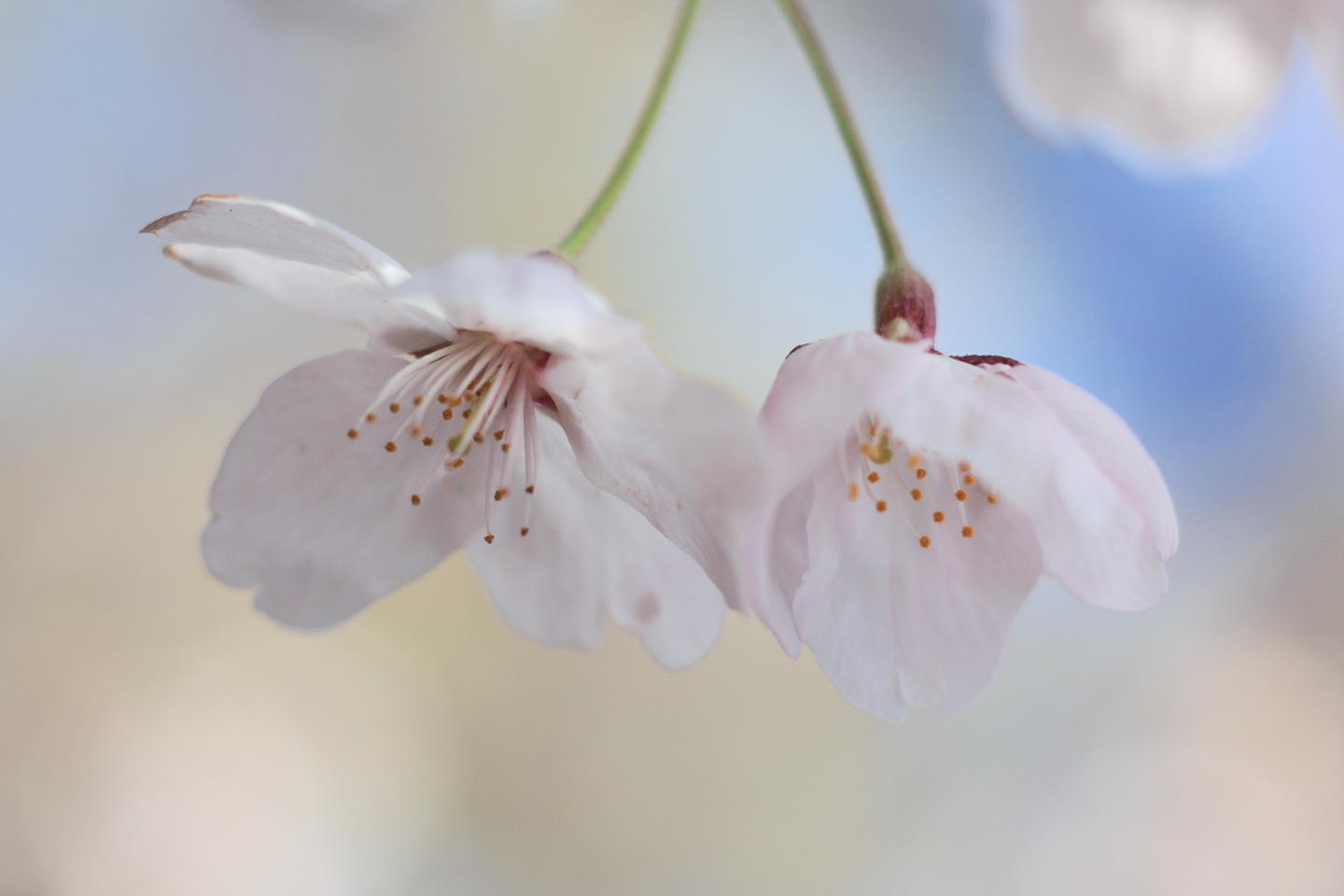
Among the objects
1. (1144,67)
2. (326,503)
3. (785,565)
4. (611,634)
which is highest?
(1144,67)

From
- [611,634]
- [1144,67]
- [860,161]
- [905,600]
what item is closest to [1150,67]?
[1144,67]

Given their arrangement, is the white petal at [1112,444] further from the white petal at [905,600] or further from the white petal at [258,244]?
the white petal at [258,244]

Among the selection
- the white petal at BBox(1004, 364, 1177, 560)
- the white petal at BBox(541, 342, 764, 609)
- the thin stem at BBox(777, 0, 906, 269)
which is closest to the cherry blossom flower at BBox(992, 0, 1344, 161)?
the thin stem at BBox(777, 0, 906, 269)

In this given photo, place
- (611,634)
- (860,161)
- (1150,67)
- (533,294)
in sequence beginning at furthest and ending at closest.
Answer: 1. (611,634)
2. (1150,67)
3. (860,161)
4. (533,294)

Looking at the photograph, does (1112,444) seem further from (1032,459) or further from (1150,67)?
(1150,67)

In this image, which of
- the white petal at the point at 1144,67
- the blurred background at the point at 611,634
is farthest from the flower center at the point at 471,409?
the blurred background at the point at 611,634

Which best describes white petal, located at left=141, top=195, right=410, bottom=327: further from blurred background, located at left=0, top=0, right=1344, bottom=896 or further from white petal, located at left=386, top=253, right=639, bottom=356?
blurred background, located at left=0, top=0, right=1344, bottom=896

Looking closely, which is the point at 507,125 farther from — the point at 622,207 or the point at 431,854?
the point at 431,854

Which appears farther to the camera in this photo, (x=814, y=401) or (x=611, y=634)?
(x=611, y=634)
